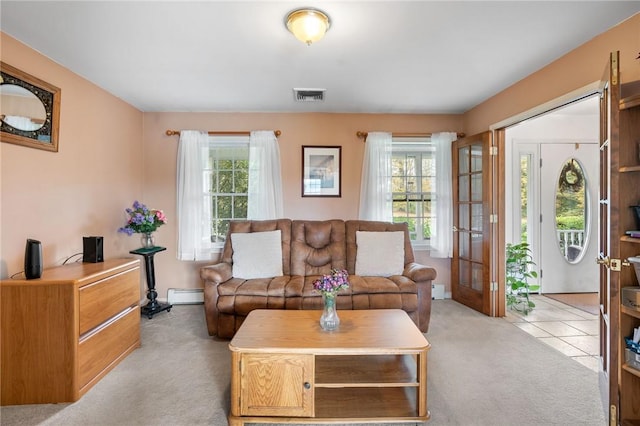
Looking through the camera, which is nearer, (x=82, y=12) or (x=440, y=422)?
(x=440, y=422)

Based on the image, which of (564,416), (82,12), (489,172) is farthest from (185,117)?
(564,416)

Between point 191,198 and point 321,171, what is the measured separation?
1623 mm

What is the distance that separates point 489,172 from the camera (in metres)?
3.19

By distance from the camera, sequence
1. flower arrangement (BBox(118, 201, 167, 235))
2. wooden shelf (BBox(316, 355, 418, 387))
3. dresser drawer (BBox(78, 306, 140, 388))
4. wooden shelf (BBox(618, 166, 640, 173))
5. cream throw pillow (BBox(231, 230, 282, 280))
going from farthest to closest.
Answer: flower arrangement (BBox(118, 201, 167, 235)) → cream throw pillow (BBox(231, 230, 282, 280)) → dresser drawer (BBox(78, 306, 140, 388)) → wooden shelf (BBox(316, 355, 418, 387)) → wooden shelf (BBox(618, 166, 640, 173))

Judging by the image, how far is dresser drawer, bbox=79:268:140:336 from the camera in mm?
1925

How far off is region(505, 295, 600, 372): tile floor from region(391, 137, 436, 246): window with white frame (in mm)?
1353

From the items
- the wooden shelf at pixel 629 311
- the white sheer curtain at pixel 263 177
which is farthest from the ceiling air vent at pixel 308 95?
the wooden shelf at pixel 629 311

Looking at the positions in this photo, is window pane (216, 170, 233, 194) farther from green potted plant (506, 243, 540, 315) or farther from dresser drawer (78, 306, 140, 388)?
green potted plant (506, 243, 540, 315)

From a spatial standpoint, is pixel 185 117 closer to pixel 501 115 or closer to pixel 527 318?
pixel 501 115

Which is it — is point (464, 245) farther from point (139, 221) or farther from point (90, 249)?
point (90, 249)

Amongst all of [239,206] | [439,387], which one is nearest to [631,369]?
[439,387]

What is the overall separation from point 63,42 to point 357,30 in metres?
2.09

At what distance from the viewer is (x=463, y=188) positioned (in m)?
3.68

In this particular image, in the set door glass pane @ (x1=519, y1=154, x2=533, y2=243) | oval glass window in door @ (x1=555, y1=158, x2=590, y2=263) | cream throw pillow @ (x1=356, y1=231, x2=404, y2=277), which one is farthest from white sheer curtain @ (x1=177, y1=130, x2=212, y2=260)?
oval glass window in door @ (x1=555, y1=158, x2=590, y2=263)
